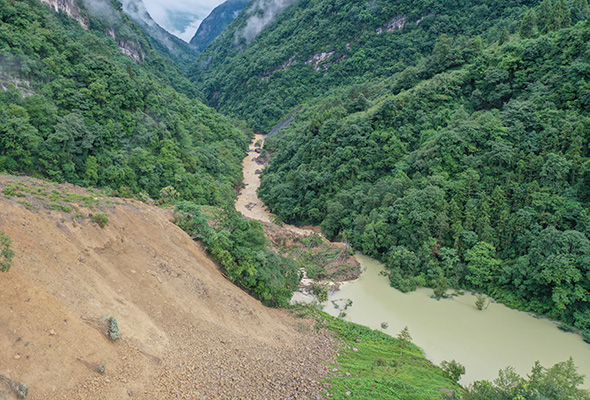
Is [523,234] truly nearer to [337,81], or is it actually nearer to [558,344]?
[558,344]

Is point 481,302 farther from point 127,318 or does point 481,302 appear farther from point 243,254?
point 127,318

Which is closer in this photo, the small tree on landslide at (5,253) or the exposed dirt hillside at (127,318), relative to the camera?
the exposed dirt hillside at (127,318)

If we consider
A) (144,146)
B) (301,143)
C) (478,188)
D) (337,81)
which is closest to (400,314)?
(478,188)

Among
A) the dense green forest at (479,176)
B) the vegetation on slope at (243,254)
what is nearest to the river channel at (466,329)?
the dense green forest at (479,176)

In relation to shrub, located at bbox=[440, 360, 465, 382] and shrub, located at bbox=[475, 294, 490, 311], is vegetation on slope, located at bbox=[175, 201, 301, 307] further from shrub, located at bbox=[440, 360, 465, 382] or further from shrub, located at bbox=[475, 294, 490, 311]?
shrub, located at bbox=[475, 294, 490, 311]

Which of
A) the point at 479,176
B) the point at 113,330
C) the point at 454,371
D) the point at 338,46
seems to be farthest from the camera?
the point at 338,46

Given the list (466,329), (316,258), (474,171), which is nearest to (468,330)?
(466,329)

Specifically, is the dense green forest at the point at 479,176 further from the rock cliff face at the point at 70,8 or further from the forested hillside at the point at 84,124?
the rock cliff face at the point at 70,8
